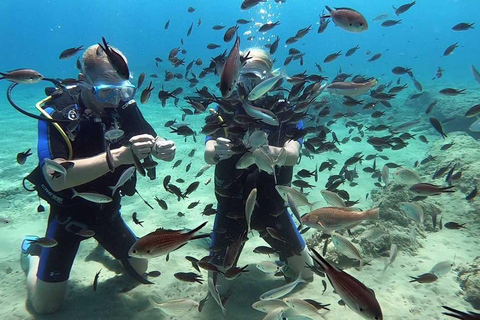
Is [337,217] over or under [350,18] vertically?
under

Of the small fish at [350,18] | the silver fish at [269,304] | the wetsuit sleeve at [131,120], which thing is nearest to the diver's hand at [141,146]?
the wetsuit sleeve at [131,120]

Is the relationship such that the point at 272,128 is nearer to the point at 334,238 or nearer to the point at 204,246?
the point at 334,238

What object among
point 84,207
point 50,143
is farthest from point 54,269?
point 50,143

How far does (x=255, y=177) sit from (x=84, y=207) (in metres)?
2.47

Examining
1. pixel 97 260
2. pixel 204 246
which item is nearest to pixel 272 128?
pixel 204 246

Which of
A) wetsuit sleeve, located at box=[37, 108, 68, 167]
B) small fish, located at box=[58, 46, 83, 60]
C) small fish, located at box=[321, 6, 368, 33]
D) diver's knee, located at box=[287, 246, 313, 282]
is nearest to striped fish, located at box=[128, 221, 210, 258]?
wetsuit sleeve, located at box=[37, 108, 68, 167]

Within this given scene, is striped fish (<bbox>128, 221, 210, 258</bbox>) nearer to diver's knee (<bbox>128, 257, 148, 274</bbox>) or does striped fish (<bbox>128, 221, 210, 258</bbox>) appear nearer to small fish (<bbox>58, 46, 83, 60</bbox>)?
diver's knee (<bbox>128, 257, 148, 274</bbox>)

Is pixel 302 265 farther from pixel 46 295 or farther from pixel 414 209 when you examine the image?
pixel 46 295

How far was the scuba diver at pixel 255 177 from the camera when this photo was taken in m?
3.45

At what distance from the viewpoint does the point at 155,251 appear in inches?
82.7

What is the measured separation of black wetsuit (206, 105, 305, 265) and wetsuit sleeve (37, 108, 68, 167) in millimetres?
1922

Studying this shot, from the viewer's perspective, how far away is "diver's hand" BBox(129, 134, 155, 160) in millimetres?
2903

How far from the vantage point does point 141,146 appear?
291 cm

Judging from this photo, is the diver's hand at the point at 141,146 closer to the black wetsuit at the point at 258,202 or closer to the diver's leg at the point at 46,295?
the black wetsuit at the point at 258,202
